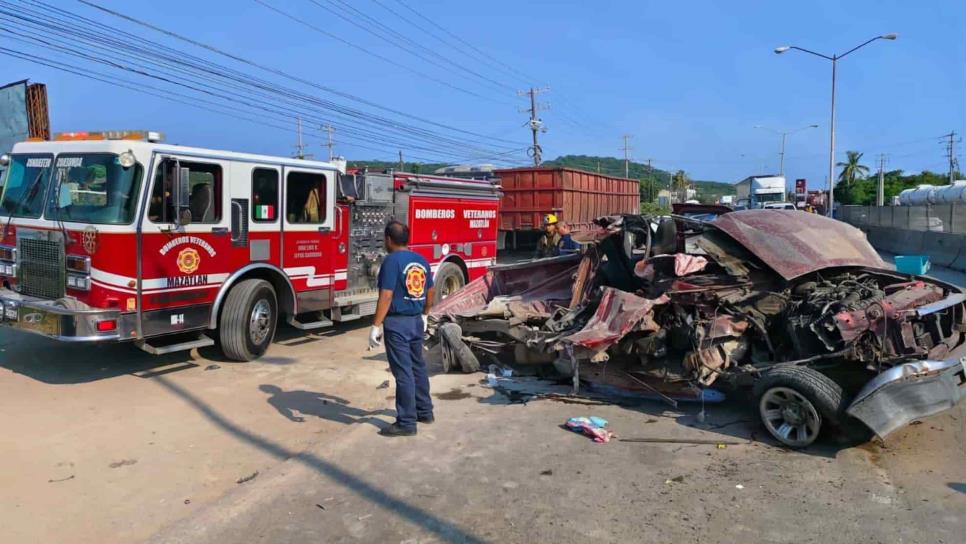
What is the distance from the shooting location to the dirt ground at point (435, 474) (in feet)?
12.8

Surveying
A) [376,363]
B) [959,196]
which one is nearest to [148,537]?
[376,363]

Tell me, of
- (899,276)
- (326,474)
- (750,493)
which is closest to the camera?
(750,493)

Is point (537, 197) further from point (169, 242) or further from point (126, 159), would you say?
point (126, 159)

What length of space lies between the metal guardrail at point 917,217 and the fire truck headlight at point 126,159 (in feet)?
83.0

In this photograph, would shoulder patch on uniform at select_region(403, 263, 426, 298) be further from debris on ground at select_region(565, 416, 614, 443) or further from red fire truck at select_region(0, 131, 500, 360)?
red fire truck at select_region(0, 131, 500, 360)

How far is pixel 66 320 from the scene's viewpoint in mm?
6488

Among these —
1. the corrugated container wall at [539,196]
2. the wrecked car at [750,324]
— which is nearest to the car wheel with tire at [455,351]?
the wrecked car at [750,324]

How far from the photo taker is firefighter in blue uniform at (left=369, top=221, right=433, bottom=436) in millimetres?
5324

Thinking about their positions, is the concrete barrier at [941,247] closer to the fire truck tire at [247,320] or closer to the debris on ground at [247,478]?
the fire truck tire at [247,320]

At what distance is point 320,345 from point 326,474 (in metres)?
5.06

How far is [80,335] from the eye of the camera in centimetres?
650

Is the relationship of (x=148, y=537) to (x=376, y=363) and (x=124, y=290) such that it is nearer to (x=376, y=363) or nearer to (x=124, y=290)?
(x=124, y=290)

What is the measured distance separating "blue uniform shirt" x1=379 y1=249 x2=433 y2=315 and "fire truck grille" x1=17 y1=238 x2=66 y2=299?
3.76m

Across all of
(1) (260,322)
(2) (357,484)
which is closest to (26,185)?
(1) (260,322)
